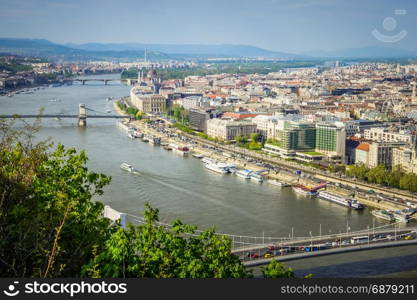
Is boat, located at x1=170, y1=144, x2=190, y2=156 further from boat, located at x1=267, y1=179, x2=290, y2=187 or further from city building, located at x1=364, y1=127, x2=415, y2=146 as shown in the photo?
city building, located at x1=364, y1=127, x2=415, y2=146

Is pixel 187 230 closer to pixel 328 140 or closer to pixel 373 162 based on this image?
pixel 373 162

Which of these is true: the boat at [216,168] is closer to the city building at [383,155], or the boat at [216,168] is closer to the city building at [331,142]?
the city building at [331,142]

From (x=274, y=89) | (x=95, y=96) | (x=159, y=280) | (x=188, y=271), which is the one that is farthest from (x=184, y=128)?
(x=159, y=280)

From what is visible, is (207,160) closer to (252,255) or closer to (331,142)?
(331,142)

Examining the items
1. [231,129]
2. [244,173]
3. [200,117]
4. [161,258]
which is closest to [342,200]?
[244,173]

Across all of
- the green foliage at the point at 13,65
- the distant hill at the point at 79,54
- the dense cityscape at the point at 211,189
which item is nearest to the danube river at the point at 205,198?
the dense cityscape at the point at 211,189

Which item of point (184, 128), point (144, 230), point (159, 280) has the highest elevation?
point (159, 280)
